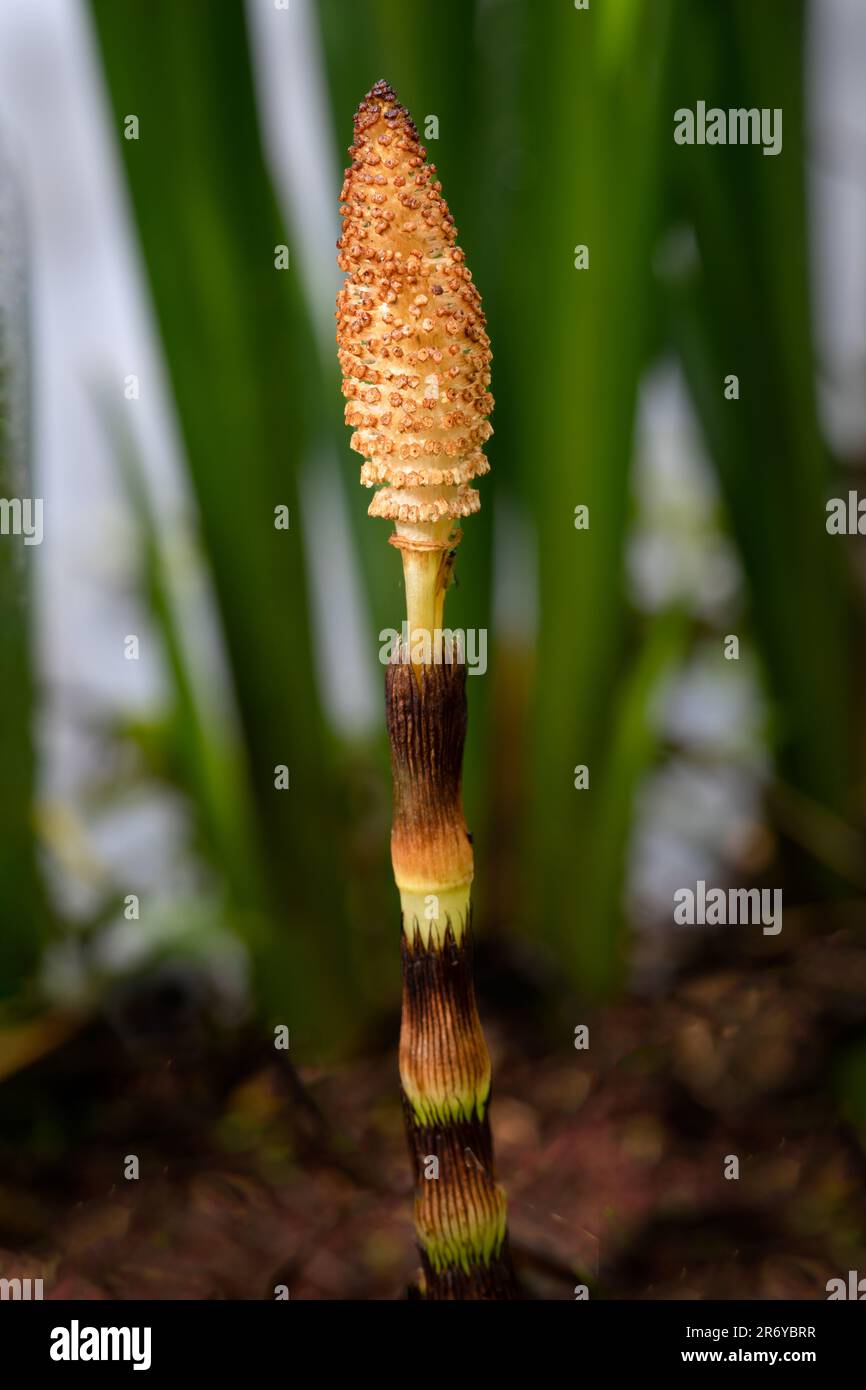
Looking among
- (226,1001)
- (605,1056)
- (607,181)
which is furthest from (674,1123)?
(607,181)

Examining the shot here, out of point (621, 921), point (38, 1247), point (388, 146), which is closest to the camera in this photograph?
point (388, 146)

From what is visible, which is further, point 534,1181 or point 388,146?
point 534,1181

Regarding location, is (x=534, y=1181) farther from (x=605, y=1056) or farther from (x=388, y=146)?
(x=388, y=146)

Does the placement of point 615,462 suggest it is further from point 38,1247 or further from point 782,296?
point 38,1247

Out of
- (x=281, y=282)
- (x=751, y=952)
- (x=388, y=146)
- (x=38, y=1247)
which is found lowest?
(x=38, y=1247)

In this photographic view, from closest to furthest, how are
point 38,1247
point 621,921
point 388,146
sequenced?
point 388,146 → point 38,1247 → point 621,921

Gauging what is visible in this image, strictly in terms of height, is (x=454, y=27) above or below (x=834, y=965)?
above

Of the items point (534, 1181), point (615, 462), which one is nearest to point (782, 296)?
point (615, 462)
